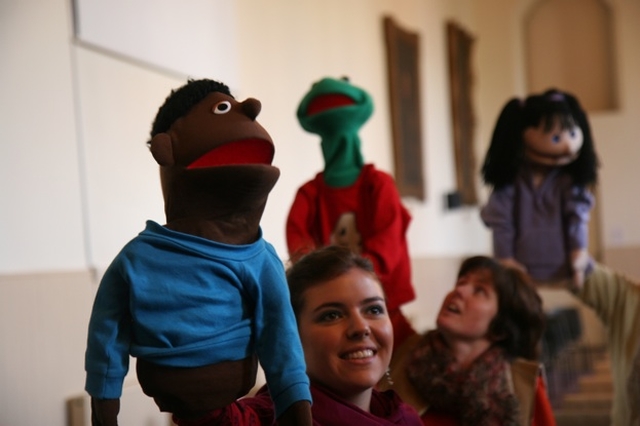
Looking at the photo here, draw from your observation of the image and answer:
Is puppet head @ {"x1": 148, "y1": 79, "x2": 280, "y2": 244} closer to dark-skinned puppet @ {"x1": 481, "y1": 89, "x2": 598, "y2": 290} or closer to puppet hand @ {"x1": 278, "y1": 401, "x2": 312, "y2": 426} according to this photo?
puppet hand @ {"x1": 278, "y1": 401, "x2": 312, "y2": 426}

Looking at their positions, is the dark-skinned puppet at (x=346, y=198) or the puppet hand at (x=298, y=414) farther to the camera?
the dark-skinned puppet at (x=346, y=198)

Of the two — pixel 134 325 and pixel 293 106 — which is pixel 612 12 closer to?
pixel 293 106

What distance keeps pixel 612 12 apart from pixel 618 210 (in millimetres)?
1619

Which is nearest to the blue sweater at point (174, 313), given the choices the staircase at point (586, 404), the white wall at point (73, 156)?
the white wall at point (73, 156)

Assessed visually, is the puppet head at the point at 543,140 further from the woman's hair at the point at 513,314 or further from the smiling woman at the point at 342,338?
the smiling woman at the point at 342,338

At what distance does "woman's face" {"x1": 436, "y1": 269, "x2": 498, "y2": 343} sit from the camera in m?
2.44

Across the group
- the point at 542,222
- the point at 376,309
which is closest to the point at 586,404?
the point at 542,222

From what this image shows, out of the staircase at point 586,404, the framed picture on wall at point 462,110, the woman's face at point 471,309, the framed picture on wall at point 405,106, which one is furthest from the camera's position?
the framed picture on wall at point 462,110

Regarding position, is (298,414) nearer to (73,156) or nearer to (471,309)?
(471,309)

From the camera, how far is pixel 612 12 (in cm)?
837

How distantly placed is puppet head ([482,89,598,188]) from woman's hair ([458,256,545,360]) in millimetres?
883

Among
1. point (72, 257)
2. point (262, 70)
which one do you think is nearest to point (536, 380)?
point (72, 257)

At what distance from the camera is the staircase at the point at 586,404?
398 centimetres

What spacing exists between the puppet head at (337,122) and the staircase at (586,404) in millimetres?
Answer: 1816
